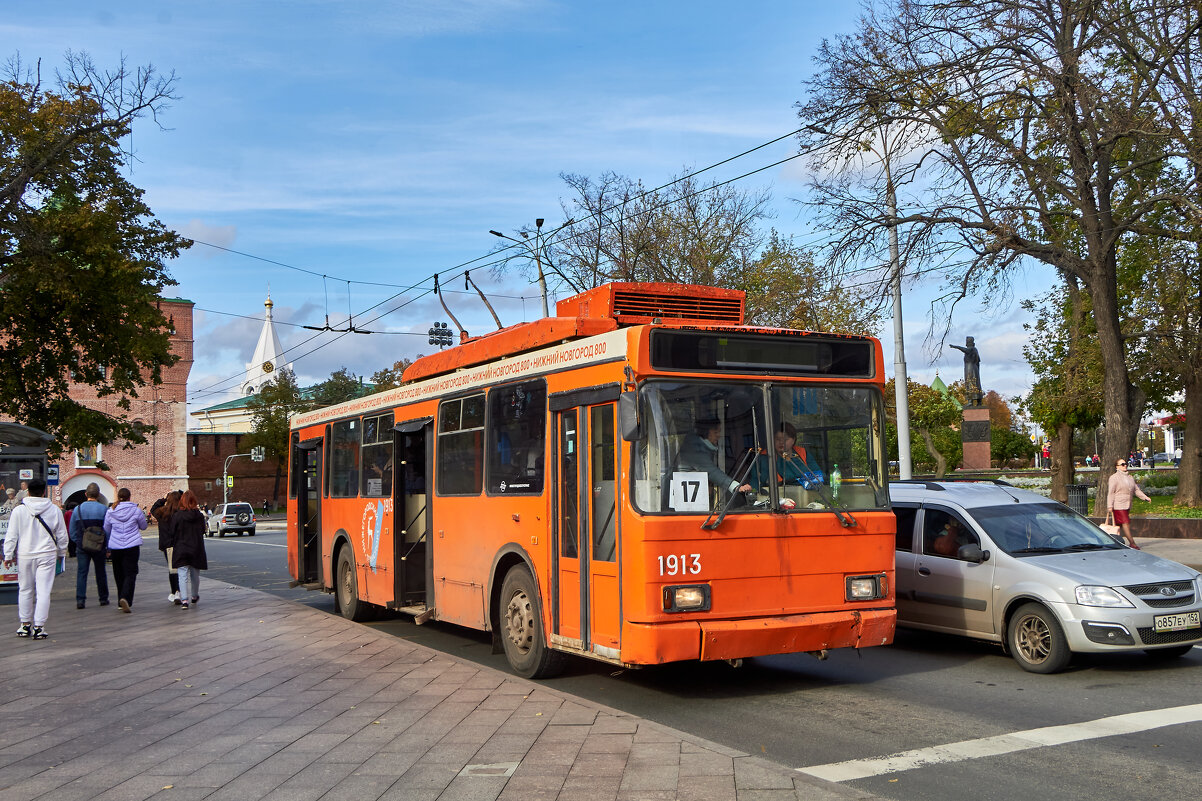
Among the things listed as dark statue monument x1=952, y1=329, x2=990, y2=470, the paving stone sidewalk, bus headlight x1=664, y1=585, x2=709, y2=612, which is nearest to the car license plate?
bus headlight x1=664, y1=585, x2=709, y2=612

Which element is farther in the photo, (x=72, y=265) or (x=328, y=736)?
(x=72, y=265)

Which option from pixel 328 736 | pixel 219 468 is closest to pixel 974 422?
pixel 328 736

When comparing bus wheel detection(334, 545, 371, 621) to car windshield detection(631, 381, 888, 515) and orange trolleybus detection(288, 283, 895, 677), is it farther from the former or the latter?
car windshield detection(631, 381, 888, 515)

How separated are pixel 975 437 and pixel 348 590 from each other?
36.9 m

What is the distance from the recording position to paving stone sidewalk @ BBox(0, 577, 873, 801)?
5.94 meters

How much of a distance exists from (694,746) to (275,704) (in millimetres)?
3602

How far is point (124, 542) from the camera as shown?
16.5 meters

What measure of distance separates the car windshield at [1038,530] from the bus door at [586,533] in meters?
4.03

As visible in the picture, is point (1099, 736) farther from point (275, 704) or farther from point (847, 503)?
point (275, 704)

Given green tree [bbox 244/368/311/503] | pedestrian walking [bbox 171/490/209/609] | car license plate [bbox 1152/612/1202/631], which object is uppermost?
green tree [bbox 244/368/311/503]

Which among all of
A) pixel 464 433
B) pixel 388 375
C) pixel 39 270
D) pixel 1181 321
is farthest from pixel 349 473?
pixel 388 375

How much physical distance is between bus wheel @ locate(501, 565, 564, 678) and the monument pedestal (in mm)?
39592

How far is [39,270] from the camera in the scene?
75.4ft

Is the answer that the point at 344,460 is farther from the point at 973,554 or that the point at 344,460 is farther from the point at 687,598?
the point at 973,554
